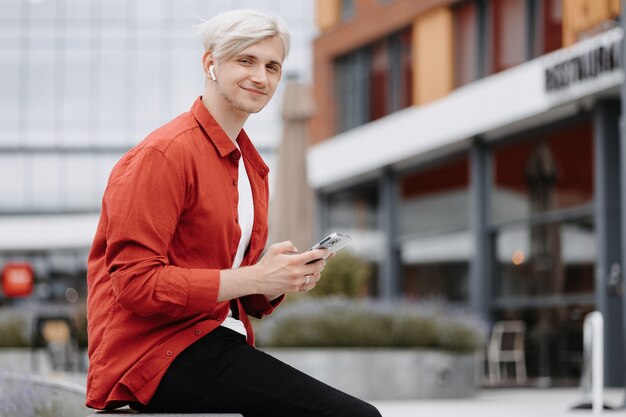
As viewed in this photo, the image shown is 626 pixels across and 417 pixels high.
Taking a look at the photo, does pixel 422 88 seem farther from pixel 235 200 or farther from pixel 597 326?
pixel 235 200

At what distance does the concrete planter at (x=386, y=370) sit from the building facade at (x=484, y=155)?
101 inches

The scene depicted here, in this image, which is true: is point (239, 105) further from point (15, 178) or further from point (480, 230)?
point (15, 178)

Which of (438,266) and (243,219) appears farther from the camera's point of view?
(438,266)

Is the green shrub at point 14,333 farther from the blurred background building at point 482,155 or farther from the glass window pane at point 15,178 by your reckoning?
the glass window pane at point 15,178

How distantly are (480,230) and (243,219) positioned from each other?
2291 centimetres

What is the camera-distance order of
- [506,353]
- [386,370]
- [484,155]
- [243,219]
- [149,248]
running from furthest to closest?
[484,155], [506,353], [386,370], [243,219], [149,248]

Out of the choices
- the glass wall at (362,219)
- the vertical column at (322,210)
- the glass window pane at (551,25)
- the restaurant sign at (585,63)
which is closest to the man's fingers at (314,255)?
the restaurant sign at (585,63)

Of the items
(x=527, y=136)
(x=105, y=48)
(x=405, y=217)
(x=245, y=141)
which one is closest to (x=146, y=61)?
(x=105, y=48)

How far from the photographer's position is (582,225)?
21.4 meters

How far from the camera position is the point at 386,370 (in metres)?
14.3

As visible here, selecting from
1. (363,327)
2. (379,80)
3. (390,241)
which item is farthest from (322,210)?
(363,327)

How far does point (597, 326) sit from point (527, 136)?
1367 centimetres

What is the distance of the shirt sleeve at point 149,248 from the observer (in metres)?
2.85

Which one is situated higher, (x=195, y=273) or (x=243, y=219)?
(x=243, y=219)
